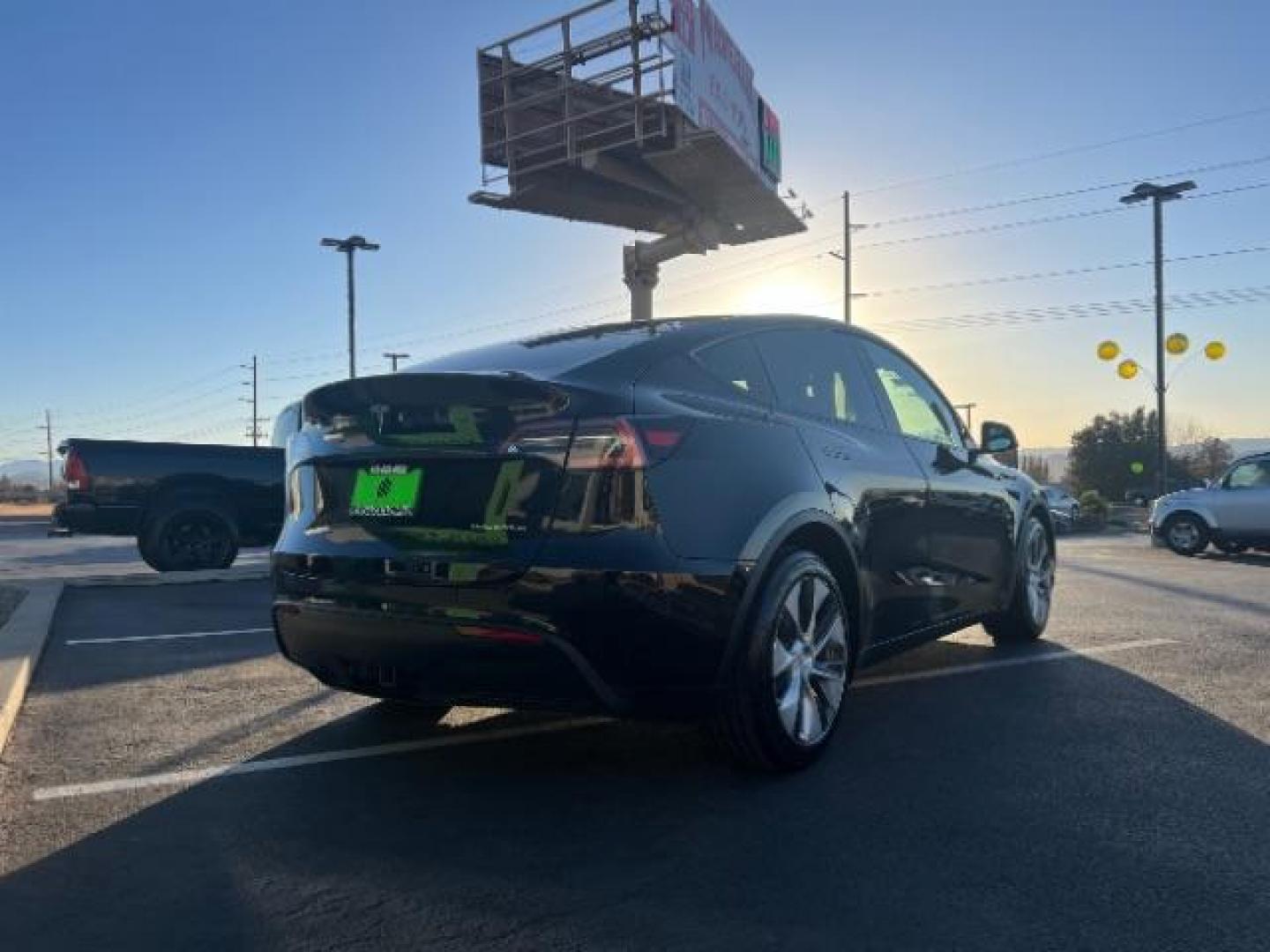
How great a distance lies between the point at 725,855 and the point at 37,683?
155 inches

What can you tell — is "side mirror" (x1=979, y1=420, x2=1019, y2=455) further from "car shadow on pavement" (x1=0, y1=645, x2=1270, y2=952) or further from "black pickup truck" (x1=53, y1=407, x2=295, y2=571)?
"black pickup truck" (x1=53, y1=407, x2=295, y2=571)

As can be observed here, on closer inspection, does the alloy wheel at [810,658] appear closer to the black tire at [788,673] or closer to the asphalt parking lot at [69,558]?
the black tire at [788,673]

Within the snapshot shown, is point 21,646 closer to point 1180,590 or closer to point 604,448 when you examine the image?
point 604,448

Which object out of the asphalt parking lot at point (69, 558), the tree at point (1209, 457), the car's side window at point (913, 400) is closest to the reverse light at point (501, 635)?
the car's side window at point (913, 400)

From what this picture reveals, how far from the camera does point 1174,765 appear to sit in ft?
11.9

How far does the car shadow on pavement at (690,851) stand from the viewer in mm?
Answer: 2432

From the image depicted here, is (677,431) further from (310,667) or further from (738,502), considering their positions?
(310,667)

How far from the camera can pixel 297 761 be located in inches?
150

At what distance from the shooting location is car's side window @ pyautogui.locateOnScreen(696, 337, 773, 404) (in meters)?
3.73

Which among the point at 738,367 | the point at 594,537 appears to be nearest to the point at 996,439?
the point at 738,367

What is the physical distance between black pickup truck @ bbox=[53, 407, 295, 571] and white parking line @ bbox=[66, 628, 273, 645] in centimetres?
379

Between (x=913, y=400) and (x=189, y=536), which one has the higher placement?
(x=913, y=400)

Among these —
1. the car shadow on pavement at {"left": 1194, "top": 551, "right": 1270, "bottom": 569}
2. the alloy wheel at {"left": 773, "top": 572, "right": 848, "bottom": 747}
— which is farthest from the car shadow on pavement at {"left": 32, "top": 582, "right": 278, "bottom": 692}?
the car shadow on pavement at {"left": 1194, "top": 551, "right": 1270, "bottom": 569}

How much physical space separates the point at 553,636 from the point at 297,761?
4.37 ft
